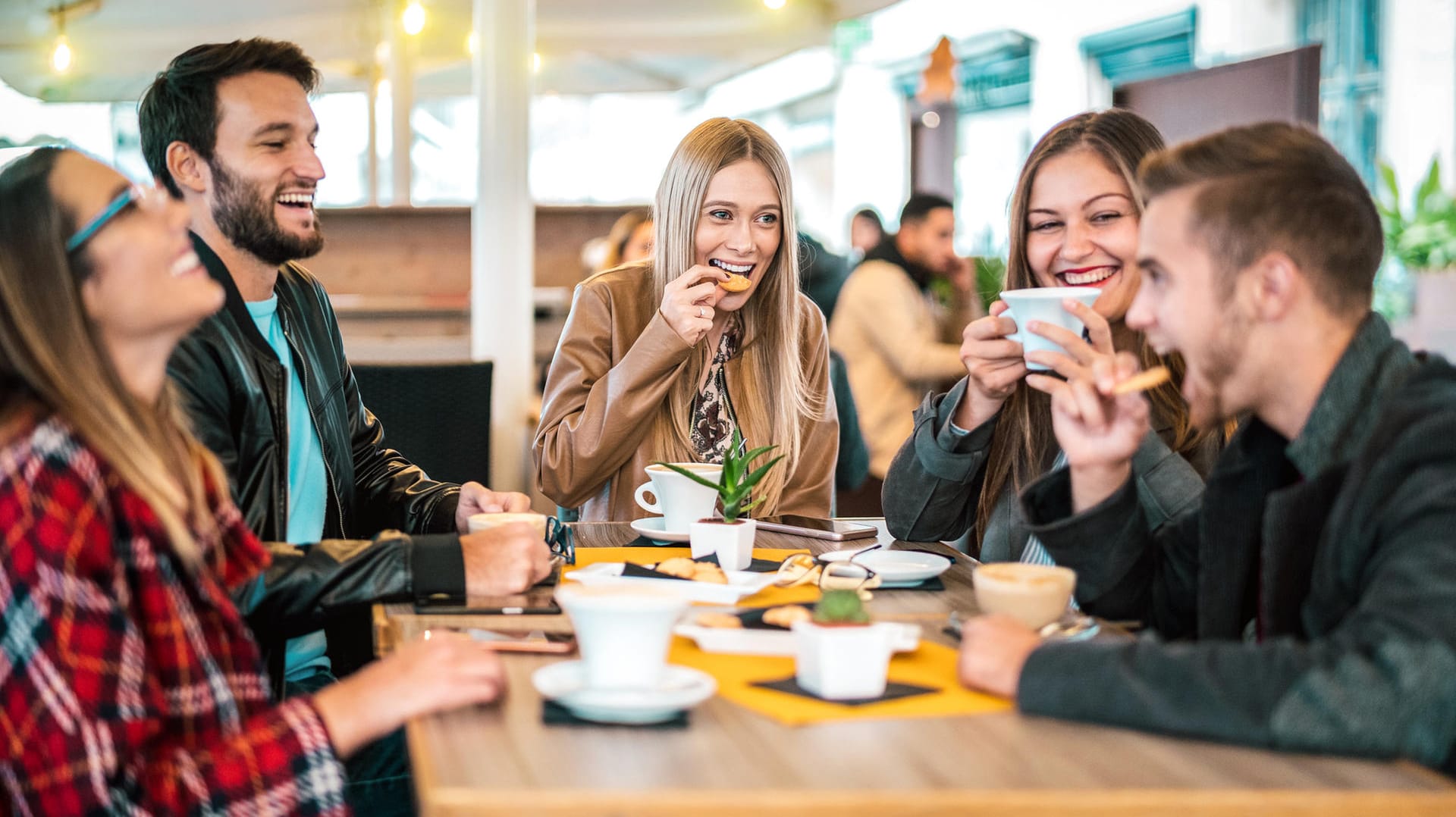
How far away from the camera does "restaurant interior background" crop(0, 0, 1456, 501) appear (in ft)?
15.4

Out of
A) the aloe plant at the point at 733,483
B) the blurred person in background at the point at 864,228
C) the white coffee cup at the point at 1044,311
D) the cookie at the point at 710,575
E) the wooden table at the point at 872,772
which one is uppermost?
the blurred person in background at the point at 864,228

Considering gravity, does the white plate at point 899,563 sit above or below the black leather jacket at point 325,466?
below

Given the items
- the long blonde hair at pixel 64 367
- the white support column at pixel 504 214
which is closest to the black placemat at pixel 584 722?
the long blonde hair at pixel 64 367

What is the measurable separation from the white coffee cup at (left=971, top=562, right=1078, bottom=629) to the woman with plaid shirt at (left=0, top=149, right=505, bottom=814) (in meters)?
0.54

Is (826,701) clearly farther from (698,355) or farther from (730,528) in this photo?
(698,355)

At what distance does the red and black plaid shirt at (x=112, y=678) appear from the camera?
1.03 metres

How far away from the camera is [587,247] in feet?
20.0

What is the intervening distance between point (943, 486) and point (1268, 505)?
34.5 inches

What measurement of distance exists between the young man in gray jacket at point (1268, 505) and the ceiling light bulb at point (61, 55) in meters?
9.15

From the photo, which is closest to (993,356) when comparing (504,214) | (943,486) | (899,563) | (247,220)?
(943,486)

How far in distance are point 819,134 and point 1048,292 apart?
14037 mm

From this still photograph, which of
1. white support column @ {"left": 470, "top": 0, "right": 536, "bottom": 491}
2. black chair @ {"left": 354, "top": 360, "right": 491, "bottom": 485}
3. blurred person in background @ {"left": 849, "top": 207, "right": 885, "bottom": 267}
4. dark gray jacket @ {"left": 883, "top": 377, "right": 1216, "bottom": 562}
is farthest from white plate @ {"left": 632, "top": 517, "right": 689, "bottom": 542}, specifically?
blurred person in background @ {"left": 849, "top": 207, "right": 885, "bottom": 267}

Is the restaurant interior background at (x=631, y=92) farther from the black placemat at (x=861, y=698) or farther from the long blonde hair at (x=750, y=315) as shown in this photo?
the black placemat at (x=861, y=698)

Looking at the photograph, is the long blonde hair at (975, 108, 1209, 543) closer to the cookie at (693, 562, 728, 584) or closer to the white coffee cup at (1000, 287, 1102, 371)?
the white coffee cup at (1000, 287, 1102, 371)
